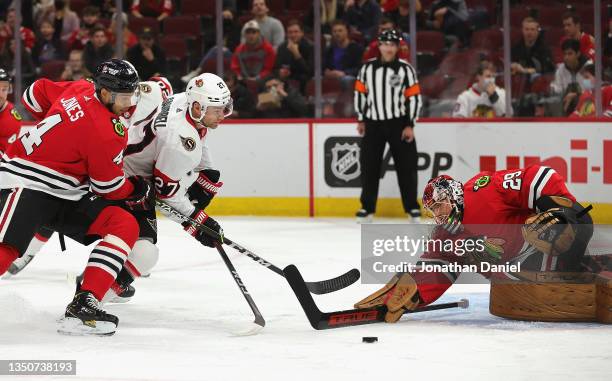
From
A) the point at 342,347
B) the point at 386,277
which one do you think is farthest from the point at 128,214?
the point at 386,277

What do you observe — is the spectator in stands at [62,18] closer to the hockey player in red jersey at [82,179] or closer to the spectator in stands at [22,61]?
the spectator in stands at [22,61]

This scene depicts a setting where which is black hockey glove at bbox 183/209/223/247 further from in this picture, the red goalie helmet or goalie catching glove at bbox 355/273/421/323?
the red goalie helmet

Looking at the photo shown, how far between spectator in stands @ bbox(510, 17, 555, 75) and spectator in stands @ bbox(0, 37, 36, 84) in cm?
335

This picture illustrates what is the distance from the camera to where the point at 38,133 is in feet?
13.3

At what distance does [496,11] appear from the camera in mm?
7742

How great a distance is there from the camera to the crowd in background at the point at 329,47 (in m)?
7.70

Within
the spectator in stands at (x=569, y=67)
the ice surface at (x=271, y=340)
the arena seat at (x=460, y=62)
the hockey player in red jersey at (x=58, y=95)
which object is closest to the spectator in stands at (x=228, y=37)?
the arena seat at (x=460, y=62)

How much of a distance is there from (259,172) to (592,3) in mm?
2494

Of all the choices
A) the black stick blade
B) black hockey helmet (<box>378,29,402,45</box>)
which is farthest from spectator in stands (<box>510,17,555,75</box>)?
the black stick blade

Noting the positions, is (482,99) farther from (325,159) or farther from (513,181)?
(513,181)

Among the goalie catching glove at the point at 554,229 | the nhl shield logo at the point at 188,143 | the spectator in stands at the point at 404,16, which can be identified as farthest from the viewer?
the spectator in stands at the point at 404,16

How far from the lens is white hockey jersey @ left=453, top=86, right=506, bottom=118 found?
7.84 m

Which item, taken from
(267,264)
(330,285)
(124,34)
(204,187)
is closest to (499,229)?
(330,285)

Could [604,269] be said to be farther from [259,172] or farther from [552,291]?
[259,172]
